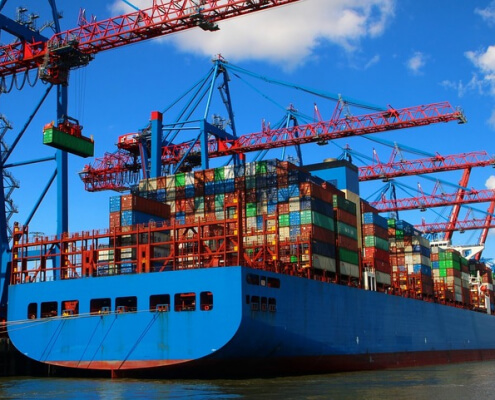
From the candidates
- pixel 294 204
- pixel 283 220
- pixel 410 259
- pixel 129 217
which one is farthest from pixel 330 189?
pixel 410 259

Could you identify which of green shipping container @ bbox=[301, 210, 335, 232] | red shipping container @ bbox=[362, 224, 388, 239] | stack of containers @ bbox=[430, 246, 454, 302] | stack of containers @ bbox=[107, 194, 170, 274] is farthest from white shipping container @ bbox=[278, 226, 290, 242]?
stack of containers @ bbox=[430, 246, 454, 302]

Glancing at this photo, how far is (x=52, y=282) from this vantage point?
118 feet

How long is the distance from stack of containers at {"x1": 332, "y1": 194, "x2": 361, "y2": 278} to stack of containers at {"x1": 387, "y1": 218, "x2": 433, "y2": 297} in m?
11.8

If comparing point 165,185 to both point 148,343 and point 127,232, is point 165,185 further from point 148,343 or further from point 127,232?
point 148,343

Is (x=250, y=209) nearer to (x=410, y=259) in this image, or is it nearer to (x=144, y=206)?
(x=144, y=206)

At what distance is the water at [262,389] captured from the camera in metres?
24.3

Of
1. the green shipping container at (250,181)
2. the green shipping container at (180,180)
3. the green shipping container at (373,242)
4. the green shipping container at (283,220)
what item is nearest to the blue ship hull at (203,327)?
the green shipping container at (283,220)

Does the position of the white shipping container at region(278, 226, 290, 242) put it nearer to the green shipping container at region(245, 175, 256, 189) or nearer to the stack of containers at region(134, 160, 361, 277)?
the stack of containers at region(134, 160, 361, 277)

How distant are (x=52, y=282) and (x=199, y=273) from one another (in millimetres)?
9280

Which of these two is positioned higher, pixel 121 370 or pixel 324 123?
pixel 324 123

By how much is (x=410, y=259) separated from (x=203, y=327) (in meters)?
31.3

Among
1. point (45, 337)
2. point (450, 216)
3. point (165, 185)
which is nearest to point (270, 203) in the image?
point (165, 185)

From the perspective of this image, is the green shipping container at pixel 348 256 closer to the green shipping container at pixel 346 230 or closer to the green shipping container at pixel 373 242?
the green shipping container at pixel 346 230

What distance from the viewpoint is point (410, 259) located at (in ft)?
189
